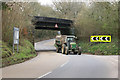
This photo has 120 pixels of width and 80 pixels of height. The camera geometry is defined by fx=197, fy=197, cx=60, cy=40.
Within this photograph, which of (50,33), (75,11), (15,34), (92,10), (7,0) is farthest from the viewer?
(50,33)

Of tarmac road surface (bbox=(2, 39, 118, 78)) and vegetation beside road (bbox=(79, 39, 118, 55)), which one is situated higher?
vegetation beside road (bbox=(79, 39, 118, 55))

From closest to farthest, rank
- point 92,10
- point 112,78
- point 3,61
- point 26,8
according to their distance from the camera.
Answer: point 112,78 → point 3,61 → point 26,8 → point 92,10

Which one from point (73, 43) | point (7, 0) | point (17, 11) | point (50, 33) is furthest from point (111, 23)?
point (50, 33)

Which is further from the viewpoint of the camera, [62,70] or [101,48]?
[101,48]

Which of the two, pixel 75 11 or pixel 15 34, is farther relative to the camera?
pixel 75 11

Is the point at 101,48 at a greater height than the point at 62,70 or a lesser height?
greater

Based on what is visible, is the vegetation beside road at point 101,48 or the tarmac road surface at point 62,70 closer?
the tarmac road surface at point 62,70

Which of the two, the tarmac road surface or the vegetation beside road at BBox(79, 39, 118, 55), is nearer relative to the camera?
the tarmac road surface

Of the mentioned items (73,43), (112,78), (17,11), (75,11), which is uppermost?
(75,11)

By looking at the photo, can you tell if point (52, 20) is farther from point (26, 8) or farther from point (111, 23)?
point (111, 23)

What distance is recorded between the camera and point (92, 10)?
28.4m

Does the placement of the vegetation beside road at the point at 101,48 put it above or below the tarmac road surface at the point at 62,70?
above

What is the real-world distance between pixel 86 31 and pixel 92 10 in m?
4.42

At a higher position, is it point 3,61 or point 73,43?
point 73,43
